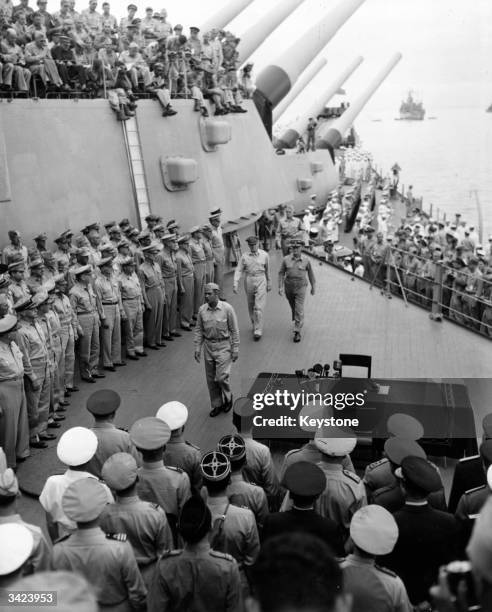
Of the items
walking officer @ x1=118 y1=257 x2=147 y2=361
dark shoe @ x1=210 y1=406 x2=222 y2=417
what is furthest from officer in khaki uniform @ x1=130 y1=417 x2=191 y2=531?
walking officer @ x1=118 y1=257 x2=147 y2=361

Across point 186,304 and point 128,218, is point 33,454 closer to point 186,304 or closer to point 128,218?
point 186,304

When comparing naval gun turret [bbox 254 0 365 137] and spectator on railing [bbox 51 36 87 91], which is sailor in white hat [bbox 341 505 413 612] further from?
naval gun turret [bbox 254 0 365 137]

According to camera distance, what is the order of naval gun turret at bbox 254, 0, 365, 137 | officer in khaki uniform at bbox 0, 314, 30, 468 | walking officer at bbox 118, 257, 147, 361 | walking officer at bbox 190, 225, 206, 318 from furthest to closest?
naval gun turret at bbox 254, 0, 365, 137
walking officer at bbox 190, 225, 206, 318
walking officer at bbox 118, 257, 147, 361
officer in khaki uniform at bbox 0, 314, 30, 468

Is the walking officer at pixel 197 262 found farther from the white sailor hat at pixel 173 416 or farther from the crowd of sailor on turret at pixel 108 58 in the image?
the white sailor hat at pixel 173 416

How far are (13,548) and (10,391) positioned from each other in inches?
119

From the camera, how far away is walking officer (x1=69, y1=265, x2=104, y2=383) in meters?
7.06

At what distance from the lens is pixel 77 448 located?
11.6 ft

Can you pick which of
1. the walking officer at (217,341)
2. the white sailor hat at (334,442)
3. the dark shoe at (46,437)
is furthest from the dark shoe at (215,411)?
the white sailor hat at (334,442)

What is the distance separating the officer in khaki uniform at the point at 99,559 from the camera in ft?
9.16

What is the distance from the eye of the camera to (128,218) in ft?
32.6

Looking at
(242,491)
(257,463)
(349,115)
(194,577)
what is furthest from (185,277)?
(349,115)

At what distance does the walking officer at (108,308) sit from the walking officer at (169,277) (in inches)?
46.2

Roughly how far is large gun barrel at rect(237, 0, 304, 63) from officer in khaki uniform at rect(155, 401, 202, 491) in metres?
15.5

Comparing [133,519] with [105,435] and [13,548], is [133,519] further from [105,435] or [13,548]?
[105,435]
